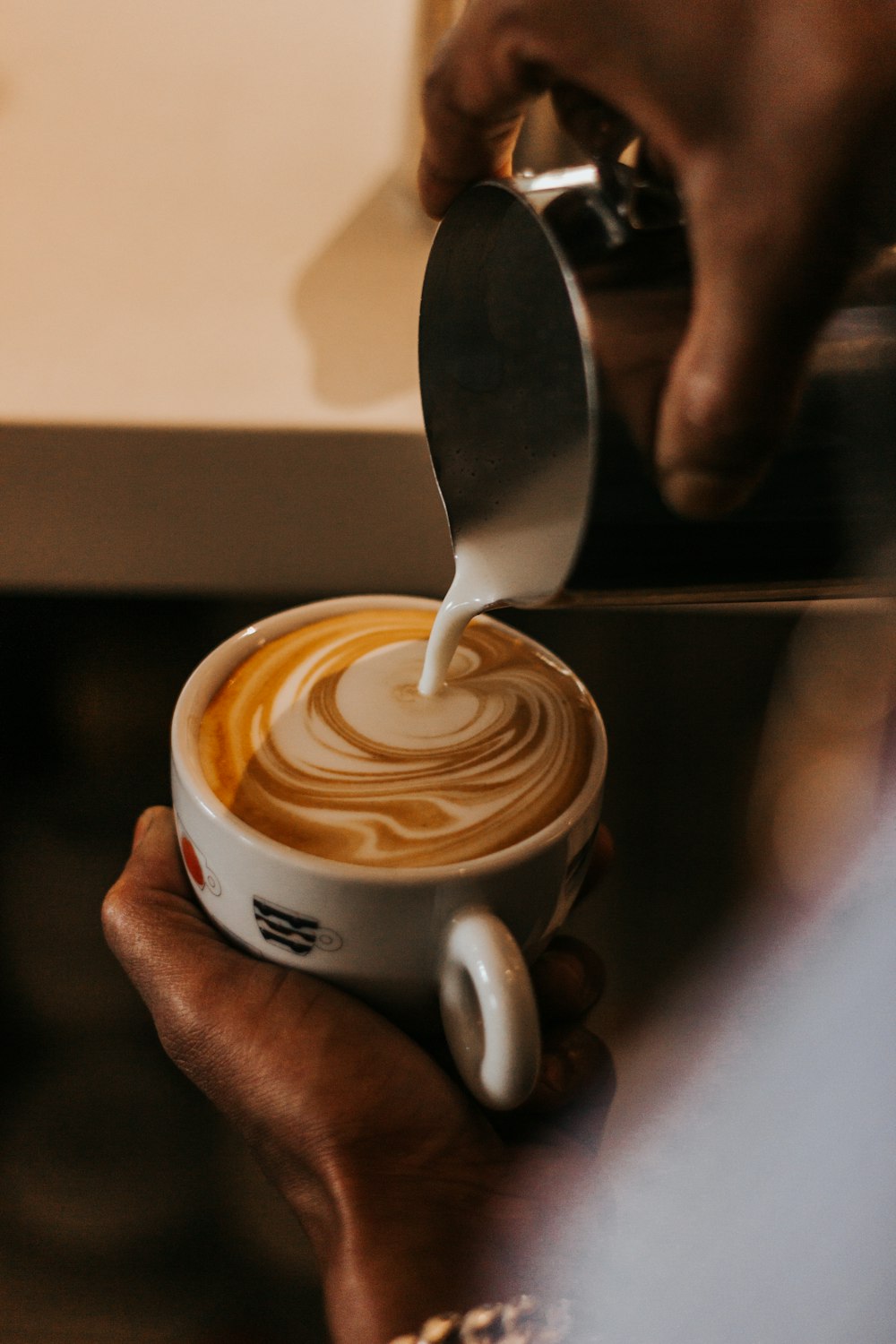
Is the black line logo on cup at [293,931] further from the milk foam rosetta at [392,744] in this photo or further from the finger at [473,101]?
the finger at [473,101]

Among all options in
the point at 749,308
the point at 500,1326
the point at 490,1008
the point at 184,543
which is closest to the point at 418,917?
the point at 490,1008

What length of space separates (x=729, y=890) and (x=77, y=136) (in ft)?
2.93

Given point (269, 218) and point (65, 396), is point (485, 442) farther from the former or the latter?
point (269, 218)

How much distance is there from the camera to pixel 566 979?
2.10 feet

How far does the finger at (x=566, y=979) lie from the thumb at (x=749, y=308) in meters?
0.38

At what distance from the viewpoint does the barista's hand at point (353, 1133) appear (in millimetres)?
500

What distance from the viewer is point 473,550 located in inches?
21.3

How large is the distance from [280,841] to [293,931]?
0.14ft

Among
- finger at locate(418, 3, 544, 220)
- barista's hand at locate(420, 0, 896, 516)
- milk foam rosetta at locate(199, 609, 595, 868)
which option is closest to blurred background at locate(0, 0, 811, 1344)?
milk foam rosetta at locate(199, 609, 595, 868)

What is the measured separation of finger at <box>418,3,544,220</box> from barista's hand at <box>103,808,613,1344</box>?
369mm

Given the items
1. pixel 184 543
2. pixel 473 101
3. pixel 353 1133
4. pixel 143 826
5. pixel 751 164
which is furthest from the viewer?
pixel 184 543

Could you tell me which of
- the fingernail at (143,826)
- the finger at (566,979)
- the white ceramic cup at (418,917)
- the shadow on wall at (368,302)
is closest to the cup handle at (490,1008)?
the white ceramic cup at (418,917)

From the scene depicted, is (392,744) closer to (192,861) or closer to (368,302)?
(192,861)

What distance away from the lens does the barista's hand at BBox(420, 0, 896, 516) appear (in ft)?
0.95
